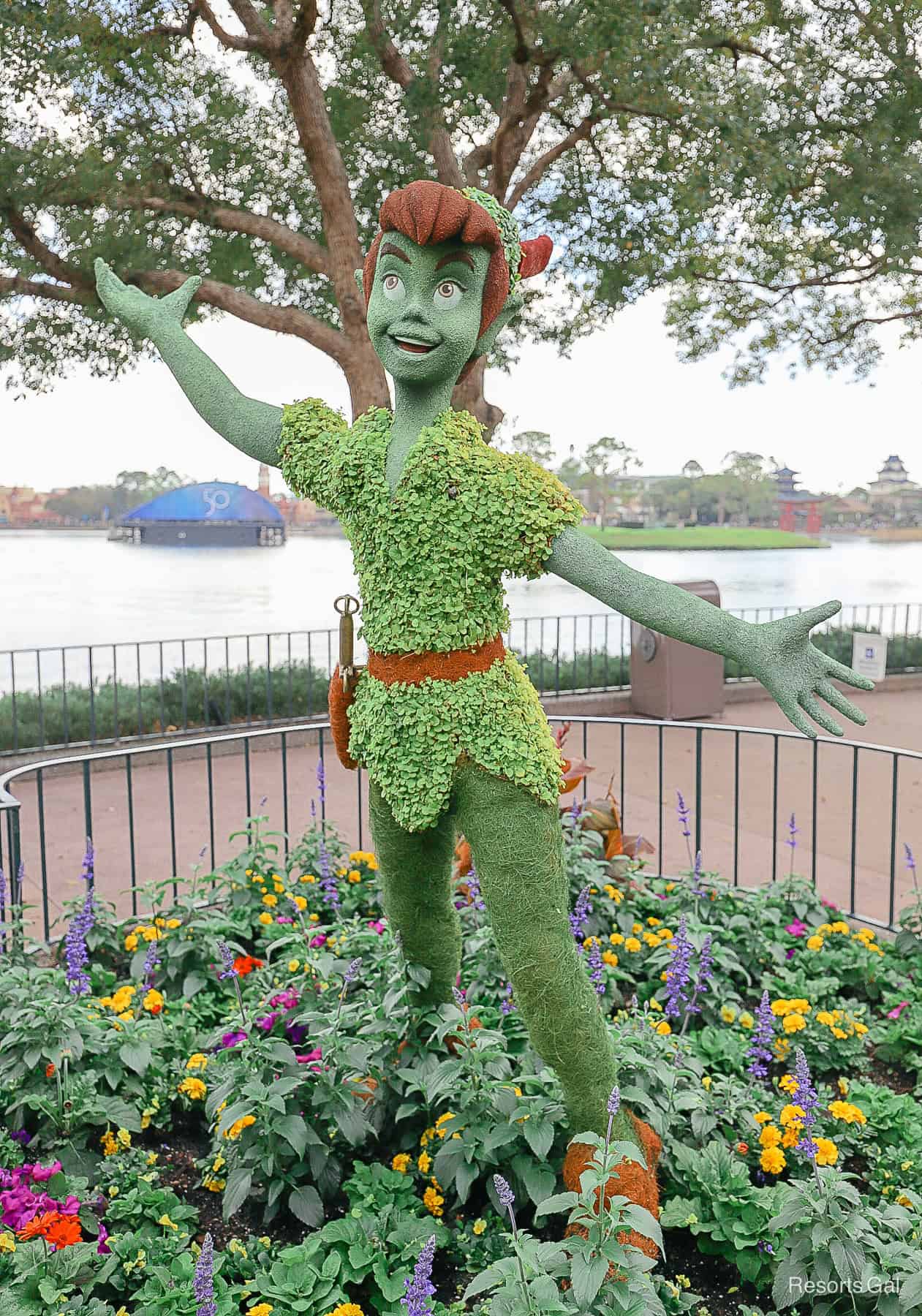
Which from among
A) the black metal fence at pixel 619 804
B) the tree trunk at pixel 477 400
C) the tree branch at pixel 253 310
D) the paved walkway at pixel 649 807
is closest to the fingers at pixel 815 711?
the black metal fence at pixel 619 804

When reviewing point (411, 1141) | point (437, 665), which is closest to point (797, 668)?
point (437, 665)

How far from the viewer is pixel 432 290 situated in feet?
8.30

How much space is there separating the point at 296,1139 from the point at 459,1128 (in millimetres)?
422

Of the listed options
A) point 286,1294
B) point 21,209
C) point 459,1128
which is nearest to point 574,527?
point 459,1128

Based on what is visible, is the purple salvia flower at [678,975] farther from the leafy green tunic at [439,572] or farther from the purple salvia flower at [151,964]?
the purple salvia flower at [151,964]

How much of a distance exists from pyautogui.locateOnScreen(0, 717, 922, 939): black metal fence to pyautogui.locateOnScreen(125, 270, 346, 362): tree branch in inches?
126

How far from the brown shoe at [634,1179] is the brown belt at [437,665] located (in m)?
1.15

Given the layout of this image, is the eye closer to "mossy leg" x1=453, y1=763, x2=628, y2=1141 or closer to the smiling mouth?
the smiling mouth

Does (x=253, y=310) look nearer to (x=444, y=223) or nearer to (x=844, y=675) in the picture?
(x=444, y=223)

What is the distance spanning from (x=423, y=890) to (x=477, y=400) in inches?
233

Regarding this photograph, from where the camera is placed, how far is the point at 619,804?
6.55 meters

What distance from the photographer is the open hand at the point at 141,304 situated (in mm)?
3037

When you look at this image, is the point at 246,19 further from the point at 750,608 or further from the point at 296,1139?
the point at 750,608

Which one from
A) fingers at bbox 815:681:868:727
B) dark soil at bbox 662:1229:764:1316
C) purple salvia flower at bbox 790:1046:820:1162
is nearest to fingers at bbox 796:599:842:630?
fingers at bbox 815:681:868:727
